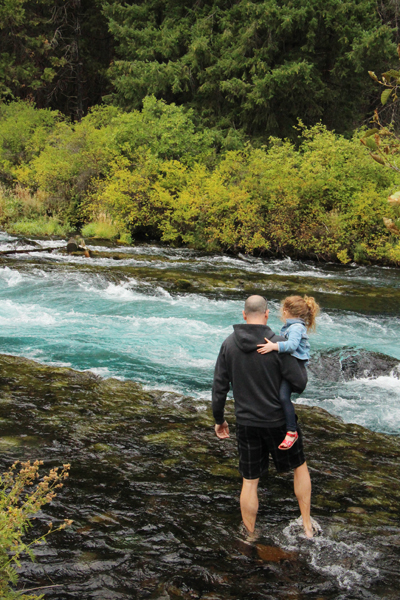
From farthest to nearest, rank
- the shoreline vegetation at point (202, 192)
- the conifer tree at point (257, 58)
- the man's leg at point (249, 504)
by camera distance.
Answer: the conifer tree at point (257, 58)
the shoreline vegetation at point (202, 192)
the man's leg at point (249, 504)

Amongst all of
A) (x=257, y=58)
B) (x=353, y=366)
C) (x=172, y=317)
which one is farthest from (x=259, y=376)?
(x=257, y=58)

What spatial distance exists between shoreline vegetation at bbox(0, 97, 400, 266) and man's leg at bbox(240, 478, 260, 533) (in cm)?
1317

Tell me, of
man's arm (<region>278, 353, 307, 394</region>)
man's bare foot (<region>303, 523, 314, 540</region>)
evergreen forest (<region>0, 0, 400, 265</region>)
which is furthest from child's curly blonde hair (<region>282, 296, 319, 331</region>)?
evergreen forest (<region>0, 0, 400, 265</region>)

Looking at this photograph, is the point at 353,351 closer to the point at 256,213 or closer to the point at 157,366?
the point at 157,366

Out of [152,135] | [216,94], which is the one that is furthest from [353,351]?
[216,94]

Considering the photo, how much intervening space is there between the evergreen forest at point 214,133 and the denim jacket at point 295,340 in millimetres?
11126

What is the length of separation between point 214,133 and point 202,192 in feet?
22.6

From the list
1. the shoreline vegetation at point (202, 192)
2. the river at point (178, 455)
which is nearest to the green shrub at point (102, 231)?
the shoreline vegetation at point (202, 192)

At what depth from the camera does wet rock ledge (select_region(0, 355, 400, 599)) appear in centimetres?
314

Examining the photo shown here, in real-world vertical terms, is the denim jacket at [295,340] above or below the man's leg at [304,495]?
above

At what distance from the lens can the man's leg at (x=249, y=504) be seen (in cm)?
353

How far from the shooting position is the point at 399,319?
10.7m

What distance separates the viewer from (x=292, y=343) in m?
3.44

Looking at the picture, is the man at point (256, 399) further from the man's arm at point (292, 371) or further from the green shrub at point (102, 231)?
the green shrub at point (102, 231)
